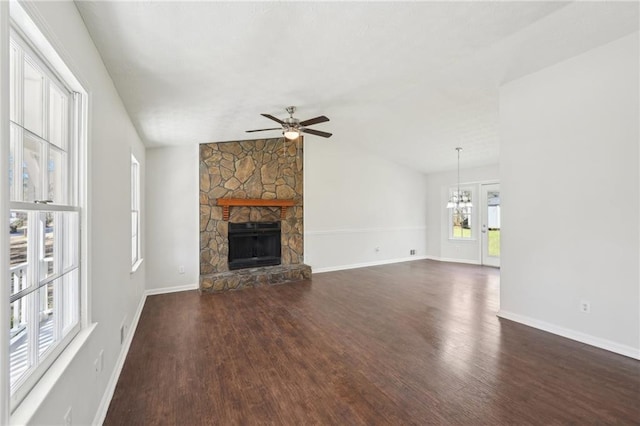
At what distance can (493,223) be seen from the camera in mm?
7355

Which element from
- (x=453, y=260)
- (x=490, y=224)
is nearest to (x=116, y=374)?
(x=453, y=260)

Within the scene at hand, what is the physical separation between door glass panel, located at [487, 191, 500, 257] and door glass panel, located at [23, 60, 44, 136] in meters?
8.14

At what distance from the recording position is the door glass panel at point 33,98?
129 centimetres

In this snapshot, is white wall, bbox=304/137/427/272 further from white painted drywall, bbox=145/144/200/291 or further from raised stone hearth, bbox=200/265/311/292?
white painted drywall, bbox=145/144/200/291

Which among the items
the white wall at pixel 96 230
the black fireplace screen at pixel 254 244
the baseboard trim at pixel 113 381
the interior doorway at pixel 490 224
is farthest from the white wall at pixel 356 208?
the white wall at pixel 96 230

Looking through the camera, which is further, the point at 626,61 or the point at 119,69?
the point at 626,61

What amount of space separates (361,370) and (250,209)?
13.5ft

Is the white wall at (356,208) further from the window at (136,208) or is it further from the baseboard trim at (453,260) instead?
the window at (136,208)

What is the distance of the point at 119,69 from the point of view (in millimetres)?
2434

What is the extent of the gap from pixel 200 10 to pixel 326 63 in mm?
1304

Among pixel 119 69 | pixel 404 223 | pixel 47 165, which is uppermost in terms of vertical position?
pixel 119 69

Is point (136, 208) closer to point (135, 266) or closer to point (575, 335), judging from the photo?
point (135, 266)

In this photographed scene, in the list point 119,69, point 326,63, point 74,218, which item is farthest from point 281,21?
point 74,218

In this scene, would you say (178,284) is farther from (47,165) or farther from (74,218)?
(47,165)
